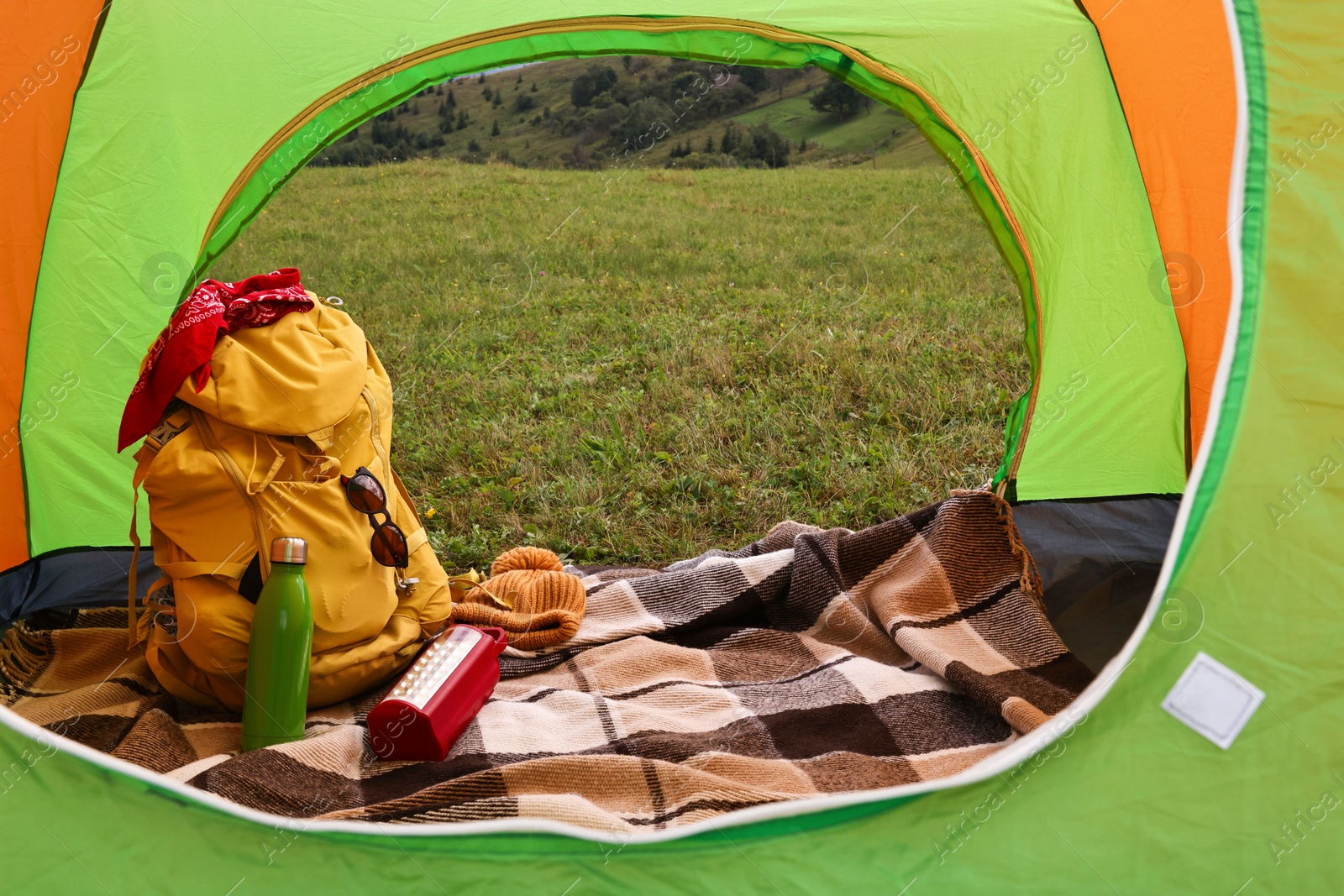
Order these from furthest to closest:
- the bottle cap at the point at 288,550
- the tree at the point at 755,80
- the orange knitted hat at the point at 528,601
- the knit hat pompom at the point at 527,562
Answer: the tree at the point at 755,80 → the knit hat pompom at the point at 527,562 → the orange knitted hat at the point at 528,601 → the bottle cap at the point at 288,550

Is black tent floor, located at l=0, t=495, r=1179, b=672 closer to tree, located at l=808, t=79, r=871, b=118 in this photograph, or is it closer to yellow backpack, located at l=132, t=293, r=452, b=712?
yellow backpack, located at l=132, t=293, r=452, b=712

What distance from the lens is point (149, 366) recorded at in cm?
161

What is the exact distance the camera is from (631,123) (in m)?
12.4

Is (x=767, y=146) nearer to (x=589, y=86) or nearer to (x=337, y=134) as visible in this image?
(x=589, y=86)

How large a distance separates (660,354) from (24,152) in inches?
89.9

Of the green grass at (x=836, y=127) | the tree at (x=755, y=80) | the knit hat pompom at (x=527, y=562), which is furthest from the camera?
the tree at (x=755, y=80)

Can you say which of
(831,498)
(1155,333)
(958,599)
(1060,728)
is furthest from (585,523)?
(1060,728)

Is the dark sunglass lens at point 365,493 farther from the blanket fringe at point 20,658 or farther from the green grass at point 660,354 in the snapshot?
the green grass at point 660,354

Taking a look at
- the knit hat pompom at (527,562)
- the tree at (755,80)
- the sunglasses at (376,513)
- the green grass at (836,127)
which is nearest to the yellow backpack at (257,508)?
the sunglasses at (376,513)

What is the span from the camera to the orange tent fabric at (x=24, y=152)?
1802 mm

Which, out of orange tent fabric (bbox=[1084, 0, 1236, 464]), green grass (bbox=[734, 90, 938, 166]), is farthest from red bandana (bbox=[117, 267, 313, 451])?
green grass (bbox=[734, 90, 938, 166])

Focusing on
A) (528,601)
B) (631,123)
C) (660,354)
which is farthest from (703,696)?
(631,123)

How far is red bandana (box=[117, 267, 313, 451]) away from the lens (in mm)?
1573

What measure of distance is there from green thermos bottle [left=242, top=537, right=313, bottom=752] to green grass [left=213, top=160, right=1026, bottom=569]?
39.9 inches
